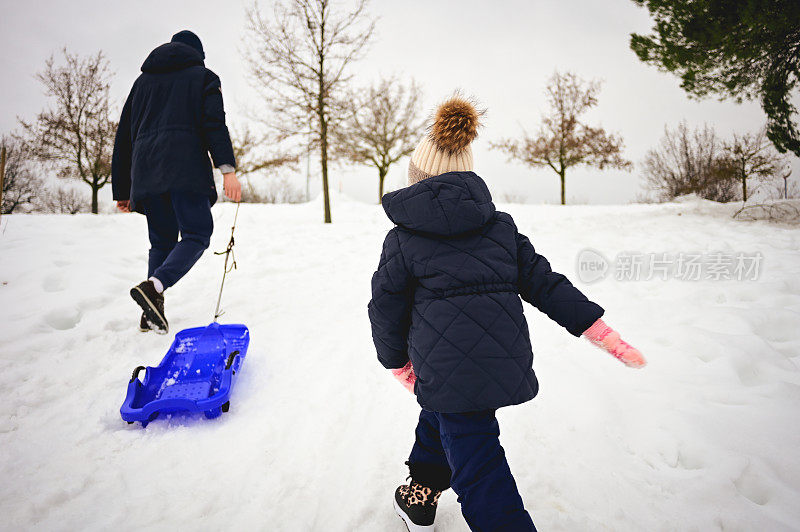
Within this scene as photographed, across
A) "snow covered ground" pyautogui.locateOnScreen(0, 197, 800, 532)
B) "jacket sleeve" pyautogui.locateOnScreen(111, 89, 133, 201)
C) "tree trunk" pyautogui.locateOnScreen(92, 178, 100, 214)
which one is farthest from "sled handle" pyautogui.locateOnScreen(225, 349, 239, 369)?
"tree trunk" pyautogui.locateOnScreen(92, 178, 100, 214)

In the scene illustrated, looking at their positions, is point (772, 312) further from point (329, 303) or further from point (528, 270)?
point (329, 303)

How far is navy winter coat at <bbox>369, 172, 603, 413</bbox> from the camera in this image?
124cm

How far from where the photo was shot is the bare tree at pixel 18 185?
71.1 ft

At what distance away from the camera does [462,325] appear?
4.15 ft

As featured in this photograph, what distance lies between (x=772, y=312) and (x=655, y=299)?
2.75ft

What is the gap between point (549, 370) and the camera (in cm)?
257

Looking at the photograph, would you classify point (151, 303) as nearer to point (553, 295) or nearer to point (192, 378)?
point (192, 378)

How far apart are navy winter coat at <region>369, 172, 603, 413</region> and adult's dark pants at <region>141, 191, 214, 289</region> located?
6.85 ft

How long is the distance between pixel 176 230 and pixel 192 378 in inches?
56.6

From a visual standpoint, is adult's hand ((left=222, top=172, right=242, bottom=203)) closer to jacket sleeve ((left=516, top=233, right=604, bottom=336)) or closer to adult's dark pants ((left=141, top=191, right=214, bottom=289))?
adult's dark pants ((left=141, top=191, right=214, bottom=289))

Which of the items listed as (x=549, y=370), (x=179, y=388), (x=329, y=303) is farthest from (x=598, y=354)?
(x=179, y=388)
